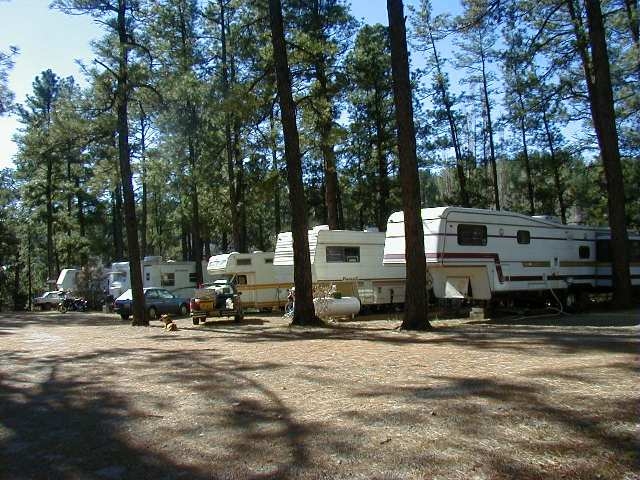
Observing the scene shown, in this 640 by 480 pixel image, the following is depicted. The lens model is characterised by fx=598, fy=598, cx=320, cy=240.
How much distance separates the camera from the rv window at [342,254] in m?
21.3

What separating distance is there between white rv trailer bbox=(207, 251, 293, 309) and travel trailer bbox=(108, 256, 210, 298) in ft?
23.0

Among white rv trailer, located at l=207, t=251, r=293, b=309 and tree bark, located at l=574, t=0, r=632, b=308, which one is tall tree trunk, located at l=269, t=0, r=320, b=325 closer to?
tree bark, located at l=574, t=0, r=632, b=308

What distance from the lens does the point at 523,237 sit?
61.8 feet

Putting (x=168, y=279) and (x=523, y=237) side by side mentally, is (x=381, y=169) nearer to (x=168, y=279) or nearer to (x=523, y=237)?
(x=168, y=279)

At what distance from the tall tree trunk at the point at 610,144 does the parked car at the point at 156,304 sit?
17542 millimetres

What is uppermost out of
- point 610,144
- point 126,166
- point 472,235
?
point 126,166

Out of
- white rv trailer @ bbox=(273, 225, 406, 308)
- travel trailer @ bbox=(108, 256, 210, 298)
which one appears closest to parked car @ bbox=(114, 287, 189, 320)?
travel trailer @ bbox=(108, 256, 210, 298)

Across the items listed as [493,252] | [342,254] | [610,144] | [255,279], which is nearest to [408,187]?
[493,252]

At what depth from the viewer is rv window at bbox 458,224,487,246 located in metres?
17.4

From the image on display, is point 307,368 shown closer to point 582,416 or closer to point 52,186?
point 582,416

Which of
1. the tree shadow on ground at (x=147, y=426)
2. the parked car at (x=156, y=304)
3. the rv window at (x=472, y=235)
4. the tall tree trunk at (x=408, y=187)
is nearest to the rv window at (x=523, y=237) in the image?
the rv window at (x=472, y=235)

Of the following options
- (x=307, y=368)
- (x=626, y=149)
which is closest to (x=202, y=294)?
(x=307, y=368)

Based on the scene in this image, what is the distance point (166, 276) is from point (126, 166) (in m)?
12.0

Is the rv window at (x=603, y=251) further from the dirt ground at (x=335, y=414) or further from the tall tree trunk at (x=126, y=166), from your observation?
the tall tree trunk at (x=126, y=166)
